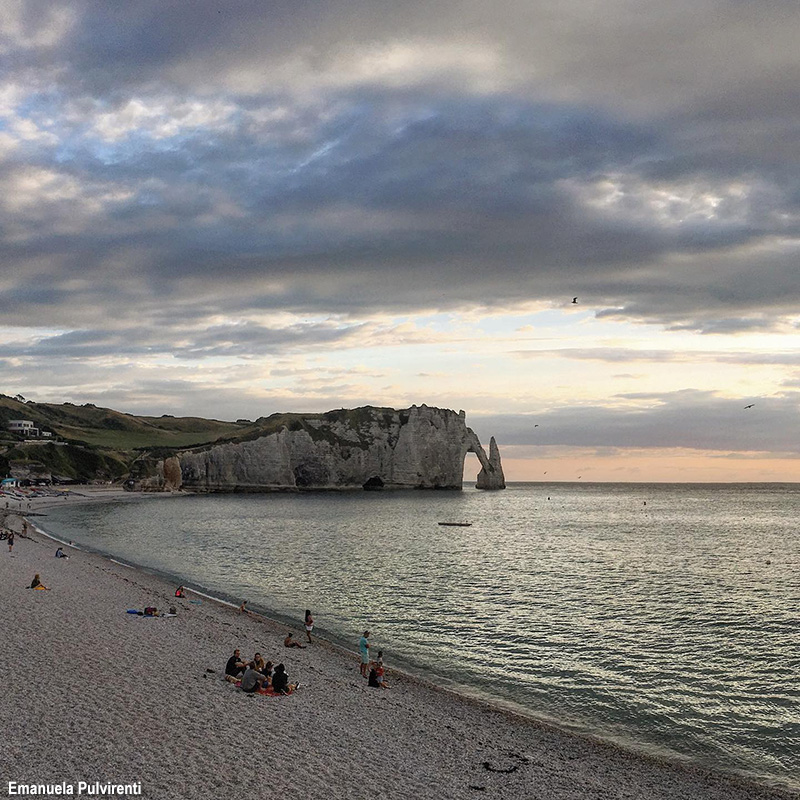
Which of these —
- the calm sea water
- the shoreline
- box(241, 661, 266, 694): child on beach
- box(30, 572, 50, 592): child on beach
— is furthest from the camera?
box(30, 572, 50, 592): child on beach

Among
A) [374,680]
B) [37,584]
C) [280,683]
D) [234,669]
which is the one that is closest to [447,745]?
[374,680]

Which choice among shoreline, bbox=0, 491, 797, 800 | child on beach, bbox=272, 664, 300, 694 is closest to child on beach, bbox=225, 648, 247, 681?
shoreline, bbox=0, 491, 797, 800

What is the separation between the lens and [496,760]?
17.2 metres

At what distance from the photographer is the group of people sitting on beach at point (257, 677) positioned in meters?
21.0

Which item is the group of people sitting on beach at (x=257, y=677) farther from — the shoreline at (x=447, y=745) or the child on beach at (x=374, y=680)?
the child on beach at (x=374, y=680)

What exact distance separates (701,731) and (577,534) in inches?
2772

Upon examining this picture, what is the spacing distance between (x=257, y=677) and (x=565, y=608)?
22.3 metres

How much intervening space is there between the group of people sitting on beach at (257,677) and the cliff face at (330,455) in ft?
480

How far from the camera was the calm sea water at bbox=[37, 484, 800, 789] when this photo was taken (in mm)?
21859

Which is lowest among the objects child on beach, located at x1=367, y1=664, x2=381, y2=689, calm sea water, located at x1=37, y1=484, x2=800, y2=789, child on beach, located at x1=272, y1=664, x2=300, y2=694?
calm sea water, located at x1=37, y1=484, x2=800, y2=789

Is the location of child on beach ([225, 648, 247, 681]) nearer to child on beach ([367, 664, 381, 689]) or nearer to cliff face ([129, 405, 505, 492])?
child on beach ([367, 664, 381, 689])

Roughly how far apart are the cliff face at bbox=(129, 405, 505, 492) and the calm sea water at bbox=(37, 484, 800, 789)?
79893mm

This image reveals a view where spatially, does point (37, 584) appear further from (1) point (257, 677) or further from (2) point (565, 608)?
(2) point (565, 608)

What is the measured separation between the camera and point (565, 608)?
126ft
